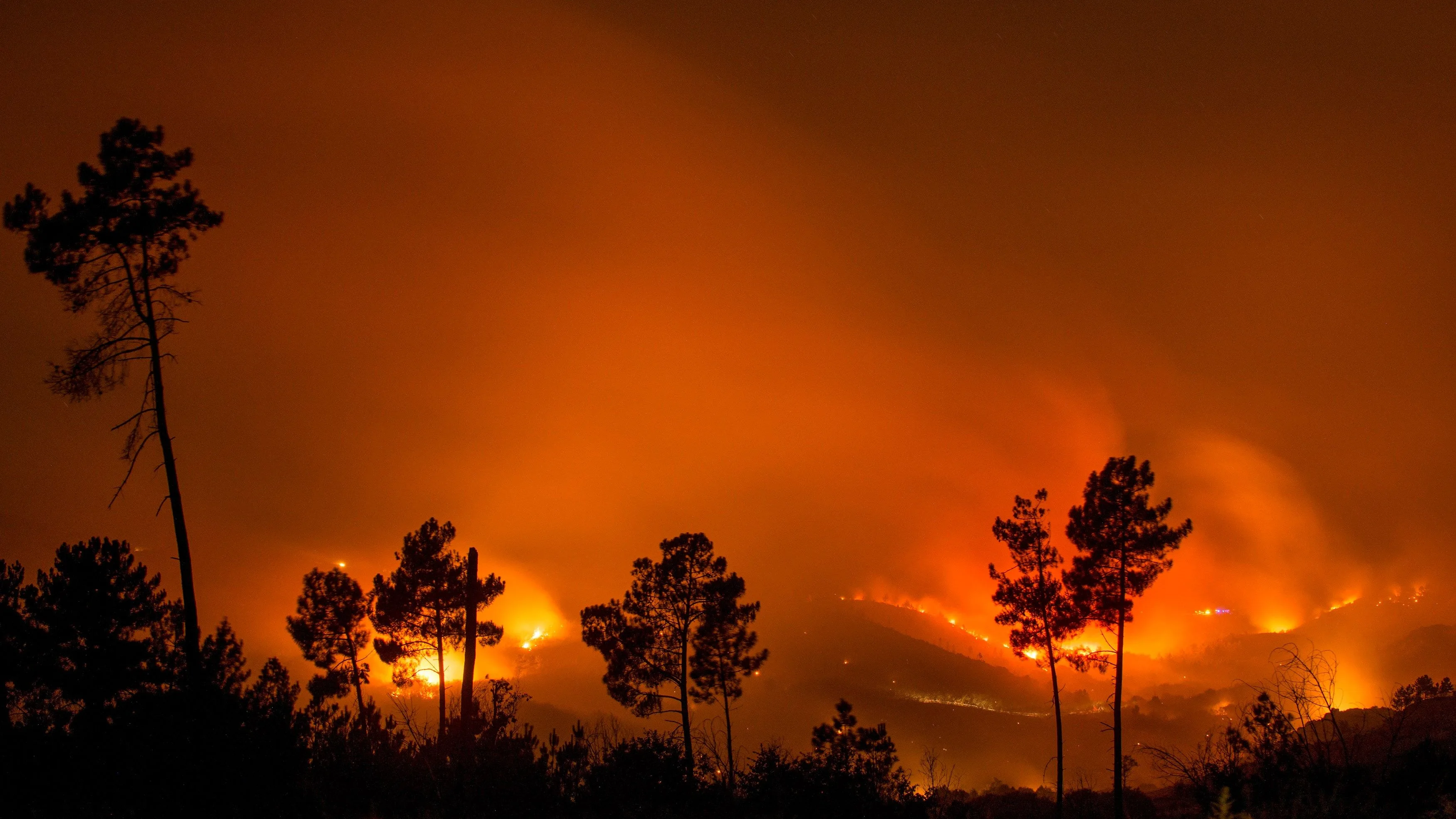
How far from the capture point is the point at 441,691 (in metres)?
32.2

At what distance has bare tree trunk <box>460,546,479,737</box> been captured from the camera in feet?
69.3

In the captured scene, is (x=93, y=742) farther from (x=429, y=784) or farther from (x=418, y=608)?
(x=418, y=608)

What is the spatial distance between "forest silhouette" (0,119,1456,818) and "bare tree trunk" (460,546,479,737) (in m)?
0.10

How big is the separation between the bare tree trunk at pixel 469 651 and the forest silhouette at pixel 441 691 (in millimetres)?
101

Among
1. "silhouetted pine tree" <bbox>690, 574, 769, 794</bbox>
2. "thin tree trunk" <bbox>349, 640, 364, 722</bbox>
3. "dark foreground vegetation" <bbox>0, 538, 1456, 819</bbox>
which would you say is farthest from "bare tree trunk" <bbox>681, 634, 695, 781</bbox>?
"thin tree trunk" <bbox>349, 640, 364, 722</bbox>

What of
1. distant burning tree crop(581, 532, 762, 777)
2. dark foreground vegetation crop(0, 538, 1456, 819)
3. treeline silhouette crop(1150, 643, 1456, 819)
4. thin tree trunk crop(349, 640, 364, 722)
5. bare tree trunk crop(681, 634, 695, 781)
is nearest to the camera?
dark foreground vegetation crop(0, 538, 1456, 819)

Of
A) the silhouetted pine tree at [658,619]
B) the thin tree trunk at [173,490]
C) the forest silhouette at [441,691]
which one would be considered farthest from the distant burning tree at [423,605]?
the thin tree trunk at [173,490]

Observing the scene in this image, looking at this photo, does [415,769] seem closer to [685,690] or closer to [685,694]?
[685,694]

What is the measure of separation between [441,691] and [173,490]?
61.1 feet

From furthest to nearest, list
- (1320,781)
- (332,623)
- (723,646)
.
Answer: (332,623) < (723,646) < (1320,781)

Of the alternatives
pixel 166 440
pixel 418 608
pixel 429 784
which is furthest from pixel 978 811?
pixel 166 440

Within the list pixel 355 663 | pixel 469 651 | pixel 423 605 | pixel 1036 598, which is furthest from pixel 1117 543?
pixel 355 663

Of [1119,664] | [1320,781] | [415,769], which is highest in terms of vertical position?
[415,769]

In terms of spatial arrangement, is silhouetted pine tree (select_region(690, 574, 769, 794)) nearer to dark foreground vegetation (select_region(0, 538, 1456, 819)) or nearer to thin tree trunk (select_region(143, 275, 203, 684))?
dark foreground vegetation (select_region(0, 538, 1456, 819))
